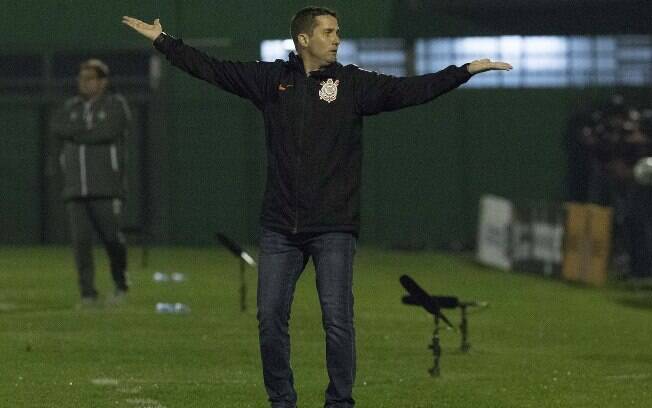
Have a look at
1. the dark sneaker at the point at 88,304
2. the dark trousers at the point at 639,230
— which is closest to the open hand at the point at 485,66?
the dark sneaker at the point at 88,304

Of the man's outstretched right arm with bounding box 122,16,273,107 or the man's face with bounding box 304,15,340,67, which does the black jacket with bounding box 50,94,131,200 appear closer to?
the man's outstretched right arm with bounding box 122,16,273,107

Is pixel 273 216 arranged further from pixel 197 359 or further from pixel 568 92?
pixel 568 92

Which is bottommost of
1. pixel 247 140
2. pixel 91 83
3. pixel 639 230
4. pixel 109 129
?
pixel 639 230

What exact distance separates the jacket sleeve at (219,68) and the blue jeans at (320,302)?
701 millimetres

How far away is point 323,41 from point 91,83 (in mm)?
7745

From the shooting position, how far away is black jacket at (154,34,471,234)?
8461 mm

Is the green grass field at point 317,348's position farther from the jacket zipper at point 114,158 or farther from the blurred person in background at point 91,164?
the jacket zipper at point 114,158

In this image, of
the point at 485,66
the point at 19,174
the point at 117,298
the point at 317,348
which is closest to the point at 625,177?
the point at 117,298

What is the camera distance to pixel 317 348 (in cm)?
1298

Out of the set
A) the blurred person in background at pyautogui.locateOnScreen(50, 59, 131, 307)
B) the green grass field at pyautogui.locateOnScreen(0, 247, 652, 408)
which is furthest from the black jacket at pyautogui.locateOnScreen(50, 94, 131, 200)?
the green grass field at pyautogui.locateOnScreen(0, 247, 652, 408)

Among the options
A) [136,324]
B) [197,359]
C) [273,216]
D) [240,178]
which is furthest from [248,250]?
[273,216]

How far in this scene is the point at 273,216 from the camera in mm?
8547

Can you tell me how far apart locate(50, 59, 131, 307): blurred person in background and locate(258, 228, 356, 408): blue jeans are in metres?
7.51

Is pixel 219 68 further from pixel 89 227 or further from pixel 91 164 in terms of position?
pixel 89 227
